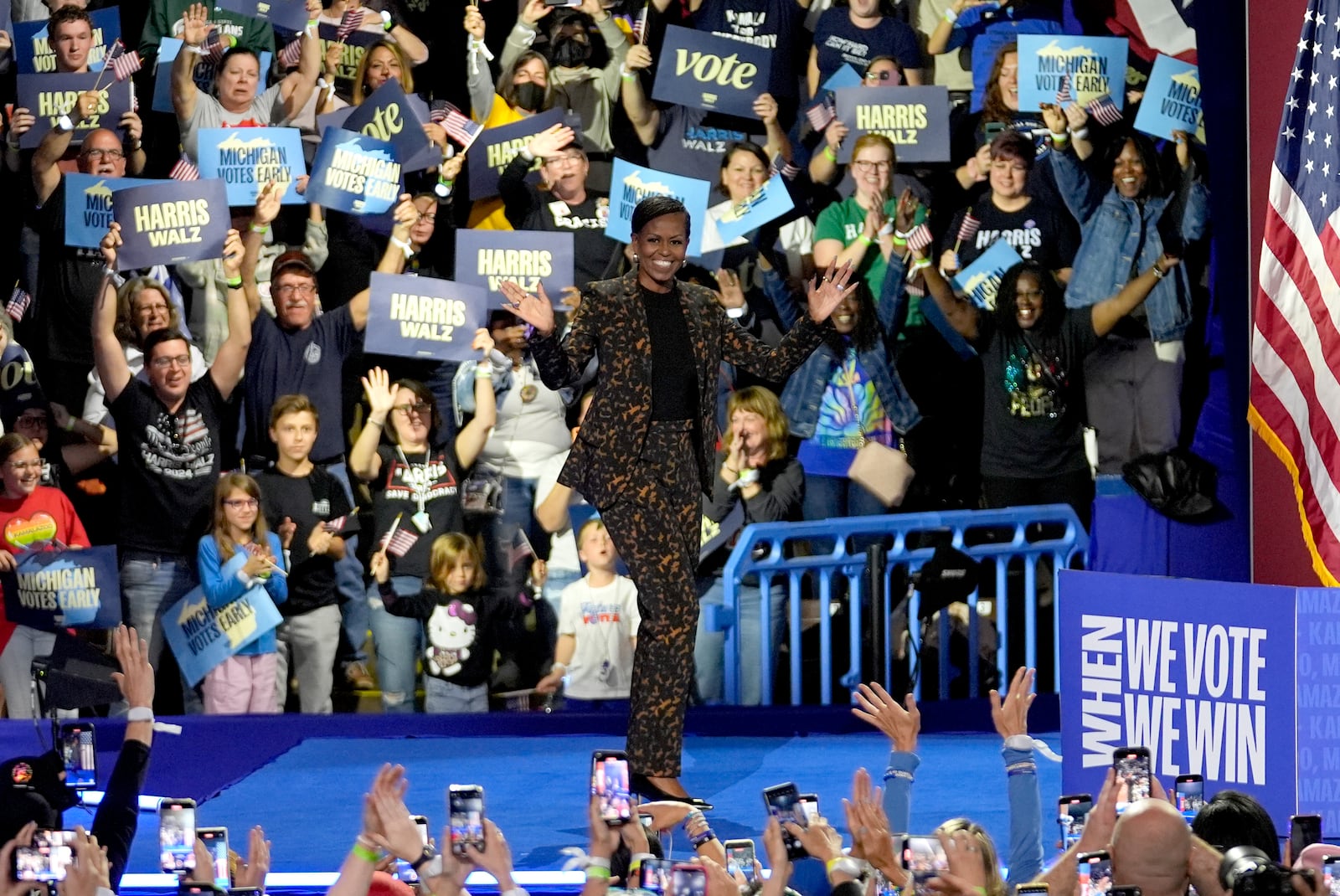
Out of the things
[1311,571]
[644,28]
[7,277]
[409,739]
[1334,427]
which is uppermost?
[644,28]

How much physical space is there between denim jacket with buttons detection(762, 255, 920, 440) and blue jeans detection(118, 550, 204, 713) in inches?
86.1

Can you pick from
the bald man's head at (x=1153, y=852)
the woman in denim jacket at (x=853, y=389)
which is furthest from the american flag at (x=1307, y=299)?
the bald man's head at (x=1153, y=852)

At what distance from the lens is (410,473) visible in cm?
680

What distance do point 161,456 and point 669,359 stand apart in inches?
118

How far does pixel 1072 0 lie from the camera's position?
7.04 m

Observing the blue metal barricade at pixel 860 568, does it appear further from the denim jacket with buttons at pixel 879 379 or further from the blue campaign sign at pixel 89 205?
the blue campaign sign at pixel 89 205

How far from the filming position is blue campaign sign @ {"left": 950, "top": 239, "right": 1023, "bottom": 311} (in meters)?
6.95

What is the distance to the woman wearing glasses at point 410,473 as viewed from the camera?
6766 mm

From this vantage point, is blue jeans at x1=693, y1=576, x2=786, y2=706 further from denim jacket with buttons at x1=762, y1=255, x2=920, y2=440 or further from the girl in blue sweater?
the girl in blue sweater

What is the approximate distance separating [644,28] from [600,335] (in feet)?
9.99

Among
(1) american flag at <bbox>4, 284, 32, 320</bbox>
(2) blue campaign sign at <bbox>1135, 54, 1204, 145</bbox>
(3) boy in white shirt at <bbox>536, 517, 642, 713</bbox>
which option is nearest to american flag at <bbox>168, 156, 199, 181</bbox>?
(1) american flag at <bbox>4, 284, 32, 320</bbox>

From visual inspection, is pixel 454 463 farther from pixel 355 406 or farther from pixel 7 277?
pixel 7 277

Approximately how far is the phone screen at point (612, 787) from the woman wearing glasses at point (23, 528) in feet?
13.8

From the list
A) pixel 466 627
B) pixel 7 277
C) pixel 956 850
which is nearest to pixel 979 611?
pixel 466 627
